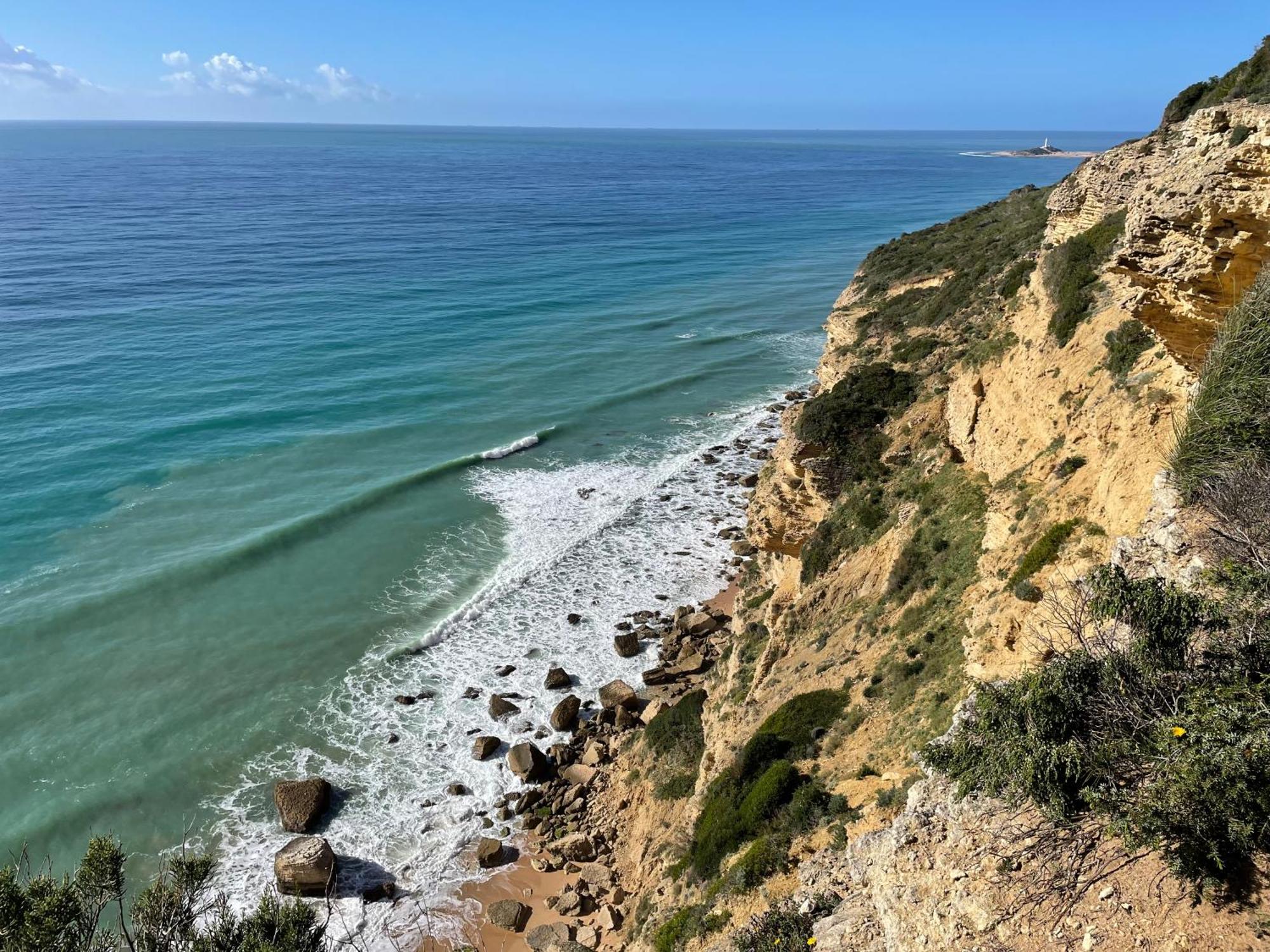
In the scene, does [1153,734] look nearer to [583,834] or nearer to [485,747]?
[583,834]

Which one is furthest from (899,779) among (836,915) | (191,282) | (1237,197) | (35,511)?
(191,282)

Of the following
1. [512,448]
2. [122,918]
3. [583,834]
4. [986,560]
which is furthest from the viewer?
[512,448]

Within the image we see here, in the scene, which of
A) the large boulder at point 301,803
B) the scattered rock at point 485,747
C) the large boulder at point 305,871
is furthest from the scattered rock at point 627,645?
the large boulder at point 305,871

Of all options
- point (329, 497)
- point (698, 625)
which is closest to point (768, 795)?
point (698, 625)

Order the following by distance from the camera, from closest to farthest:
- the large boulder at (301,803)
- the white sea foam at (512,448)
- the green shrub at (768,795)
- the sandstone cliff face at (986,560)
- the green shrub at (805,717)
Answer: the sandstone cliff face at (986,560) → the green shrub at (768,795) → the green shrub at (805,717) → the large boulder at (301,803) → the white sea foam at (512,448)

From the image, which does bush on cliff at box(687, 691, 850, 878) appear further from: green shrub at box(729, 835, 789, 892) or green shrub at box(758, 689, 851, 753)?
green shrub at box(729, 835, 789, 892)

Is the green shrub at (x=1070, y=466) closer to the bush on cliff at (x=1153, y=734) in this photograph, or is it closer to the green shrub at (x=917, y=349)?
the bush on cliff at (x=1153, y=734)
